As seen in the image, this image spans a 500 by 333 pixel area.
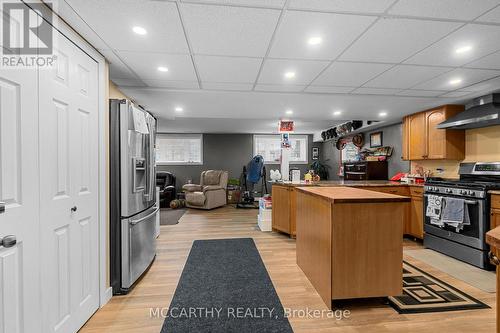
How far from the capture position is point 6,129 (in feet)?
3.96

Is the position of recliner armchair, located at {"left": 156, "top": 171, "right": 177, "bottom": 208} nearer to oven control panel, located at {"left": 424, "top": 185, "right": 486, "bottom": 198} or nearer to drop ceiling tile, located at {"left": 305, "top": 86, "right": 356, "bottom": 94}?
drop ceiling tile, located at {"left": 305, "top": 86, "right": 356, "bottom": 94}

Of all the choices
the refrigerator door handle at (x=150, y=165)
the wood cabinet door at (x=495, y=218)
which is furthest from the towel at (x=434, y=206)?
the refrigerator door handle at (x=150, y=165)

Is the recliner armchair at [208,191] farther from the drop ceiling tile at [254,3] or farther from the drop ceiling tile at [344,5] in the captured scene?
the drop ceiling tile at [344,5]

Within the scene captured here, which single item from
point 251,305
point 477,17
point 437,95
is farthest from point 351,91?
point 251,305

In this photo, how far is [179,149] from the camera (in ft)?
26.5

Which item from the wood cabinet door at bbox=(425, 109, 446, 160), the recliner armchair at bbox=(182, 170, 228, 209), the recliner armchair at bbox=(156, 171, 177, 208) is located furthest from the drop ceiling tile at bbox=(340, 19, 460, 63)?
the recliner armchair at bbox=(156, 171, 177, 208)

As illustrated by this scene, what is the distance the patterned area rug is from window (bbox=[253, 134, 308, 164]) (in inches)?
241

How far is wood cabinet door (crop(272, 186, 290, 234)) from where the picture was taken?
4.13 meters

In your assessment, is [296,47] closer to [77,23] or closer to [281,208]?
[77,23]

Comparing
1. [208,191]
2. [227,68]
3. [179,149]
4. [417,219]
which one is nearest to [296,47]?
[227,68]

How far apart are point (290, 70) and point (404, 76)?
137 cm

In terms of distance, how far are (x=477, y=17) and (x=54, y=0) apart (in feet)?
9.24

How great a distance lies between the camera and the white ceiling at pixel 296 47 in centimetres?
155

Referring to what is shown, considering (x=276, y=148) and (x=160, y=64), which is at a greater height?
(x=160, y=64)
